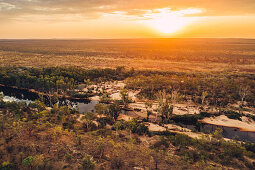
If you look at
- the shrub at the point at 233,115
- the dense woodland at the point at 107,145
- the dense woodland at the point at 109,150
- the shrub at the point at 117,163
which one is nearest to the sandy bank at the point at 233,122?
the shrub at the point at 233,115

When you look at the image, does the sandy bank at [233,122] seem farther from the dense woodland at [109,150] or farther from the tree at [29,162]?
the tree at [29,162]

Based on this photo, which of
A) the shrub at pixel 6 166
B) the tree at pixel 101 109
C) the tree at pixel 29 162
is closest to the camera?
the shrub at pixel 6 166

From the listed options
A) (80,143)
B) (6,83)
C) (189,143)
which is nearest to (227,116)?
(189,143)

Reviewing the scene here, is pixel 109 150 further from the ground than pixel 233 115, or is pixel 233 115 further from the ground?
pixel 109 150

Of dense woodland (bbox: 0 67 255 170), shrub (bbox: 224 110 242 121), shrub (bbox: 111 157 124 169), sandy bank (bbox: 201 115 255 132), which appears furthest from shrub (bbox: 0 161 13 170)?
shrub (bbox: 224 110 242 121)

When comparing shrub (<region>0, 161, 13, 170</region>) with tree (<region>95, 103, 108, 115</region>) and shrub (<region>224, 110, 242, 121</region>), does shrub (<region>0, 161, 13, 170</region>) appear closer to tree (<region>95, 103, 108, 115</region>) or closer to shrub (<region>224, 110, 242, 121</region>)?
tree (<region>95, 103, 108, 115</region>)

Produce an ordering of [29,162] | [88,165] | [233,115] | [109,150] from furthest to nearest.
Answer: [233,115]
[109,150]
[88,165]
[29,162]

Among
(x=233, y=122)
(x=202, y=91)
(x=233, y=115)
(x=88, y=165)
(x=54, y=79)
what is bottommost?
(x=233, y=122)

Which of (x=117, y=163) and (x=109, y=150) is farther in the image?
(x=109, y=150)

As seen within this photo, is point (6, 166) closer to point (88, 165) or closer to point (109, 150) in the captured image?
point (88, 165)

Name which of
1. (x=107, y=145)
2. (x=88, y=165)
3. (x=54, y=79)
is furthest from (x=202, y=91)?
(x=54, y=79)

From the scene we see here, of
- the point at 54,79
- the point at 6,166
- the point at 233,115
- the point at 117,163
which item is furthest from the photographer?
the point at 54,79
